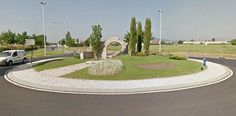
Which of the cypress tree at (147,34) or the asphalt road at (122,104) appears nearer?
the asphalt road at (122,104)

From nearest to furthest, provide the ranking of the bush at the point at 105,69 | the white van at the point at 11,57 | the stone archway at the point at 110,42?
the bush at the point at 105,69
the white van at the point at 11,57
the stone archway at the point at 110,42

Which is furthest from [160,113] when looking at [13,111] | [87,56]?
[87,56]

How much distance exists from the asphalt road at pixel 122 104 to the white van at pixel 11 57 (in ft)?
44.2

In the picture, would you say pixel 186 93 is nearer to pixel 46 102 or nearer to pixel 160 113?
pixel 160 113

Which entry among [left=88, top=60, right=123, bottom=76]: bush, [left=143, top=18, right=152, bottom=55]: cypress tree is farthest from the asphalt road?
[left=143, top=18, right=152, bottom=55]: cypress tree

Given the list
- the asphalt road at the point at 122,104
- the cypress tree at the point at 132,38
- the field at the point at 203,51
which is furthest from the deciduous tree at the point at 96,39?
the asphalt road at the point at 122,104

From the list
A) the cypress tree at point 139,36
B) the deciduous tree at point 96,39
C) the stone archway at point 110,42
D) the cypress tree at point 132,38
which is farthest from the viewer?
the cypress tree at point 139,36

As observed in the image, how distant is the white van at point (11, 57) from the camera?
816 inches

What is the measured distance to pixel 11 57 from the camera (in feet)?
71.0

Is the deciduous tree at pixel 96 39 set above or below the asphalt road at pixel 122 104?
above

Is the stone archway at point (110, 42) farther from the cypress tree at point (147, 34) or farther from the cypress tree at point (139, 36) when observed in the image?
the cypress tree at point (147, 34)

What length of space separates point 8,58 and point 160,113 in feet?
66.8

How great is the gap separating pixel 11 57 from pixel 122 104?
62.9 feet

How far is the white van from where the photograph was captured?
2073 cm
